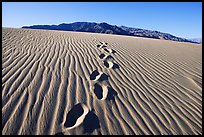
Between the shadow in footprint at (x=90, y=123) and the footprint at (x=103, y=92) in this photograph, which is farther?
the footprint at (x=103, y=92)

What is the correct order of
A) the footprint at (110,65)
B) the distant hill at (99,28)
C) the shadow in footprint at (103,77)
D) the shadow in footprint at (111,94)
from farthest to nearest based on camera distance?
the distant hill at (99,28)
the footprint at (110,65)
the shadow in footprint at (103,77)
the shadow in footprint at (111,94)

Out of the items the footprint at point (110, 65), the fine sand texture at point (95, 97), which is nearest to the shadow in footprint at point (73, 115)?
the fine sand texture at point (95, 97)

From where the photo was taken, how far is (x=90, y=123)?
120 inches

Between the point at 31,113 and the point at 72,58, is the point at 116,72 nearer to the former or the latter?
the point at 72,58

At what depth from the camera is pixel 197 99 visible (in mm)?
4156

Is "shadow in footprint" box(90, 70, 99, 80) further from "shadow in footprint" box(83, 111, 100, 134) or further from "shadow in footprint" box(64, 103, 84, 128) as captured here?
"shadow in footprint" box(83, 111, 100, 134)

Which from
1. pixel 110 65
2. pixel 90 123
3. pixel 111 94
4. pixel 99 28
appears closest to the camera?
pixel 90 123

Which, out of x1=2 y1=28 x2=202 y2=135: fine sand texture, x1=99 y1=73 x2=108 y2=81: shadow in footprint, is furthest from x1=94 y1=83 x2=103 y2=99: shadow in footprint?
x1=99 y1=73 x2=108 y2=81: shadow in footprint

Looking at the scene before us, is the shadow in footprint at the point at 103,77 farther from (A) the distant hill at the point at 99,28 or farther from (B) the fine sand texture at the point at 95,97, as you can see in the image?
(A) the distant hill at the point at 99,28

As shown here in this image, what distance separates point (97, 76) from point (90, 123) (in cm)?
179

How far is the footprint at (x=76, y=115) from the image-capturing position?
118 inches

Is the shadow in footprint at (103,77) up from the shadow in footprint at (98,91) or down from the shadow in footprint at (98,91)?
down

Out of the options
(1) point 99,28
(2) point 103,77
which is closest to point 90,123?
(2) point 103,77

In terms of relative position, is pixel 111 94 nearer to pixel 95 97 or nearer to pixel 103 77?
pixel 95 97
